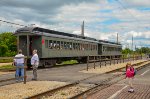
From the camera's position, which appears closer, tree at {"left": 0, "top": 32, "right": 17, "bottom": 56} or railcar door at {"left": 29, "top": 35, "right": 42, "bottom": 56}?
railcar door at {"left": 29, "top": 35, "right": 42, "bottom": 56}

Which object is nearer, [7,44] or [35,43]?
[35,43]

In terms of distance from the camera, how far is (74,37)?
4112cm

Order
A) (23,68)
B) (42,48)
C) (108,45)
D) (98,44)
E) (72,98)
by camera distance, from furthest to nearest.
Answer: (108,45), (98,44), (42,48), (23,68), (72,98)

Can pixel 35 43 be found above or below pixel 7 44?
below

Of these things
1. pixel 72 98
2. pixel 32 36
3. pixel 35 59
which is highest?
pixel 32 36

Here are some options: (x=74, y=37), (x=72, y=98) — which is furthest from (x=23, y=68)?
(x=74, y=37)

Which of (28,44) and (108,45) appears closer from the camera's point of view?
(28,44)

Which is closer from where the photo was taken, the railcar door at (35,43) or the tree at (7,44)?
the railcar door at (35,43)

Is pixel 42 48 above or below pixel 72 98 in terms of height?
above

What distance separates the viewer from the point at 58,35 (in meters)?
35.2

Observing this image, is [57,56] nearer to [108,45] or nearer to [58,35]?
[58,35]

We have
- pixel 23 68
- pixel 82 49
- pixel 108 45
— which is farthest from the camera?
pixel 108 45

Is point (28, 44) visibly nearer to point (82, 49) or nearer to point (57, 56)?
point (57, 56)

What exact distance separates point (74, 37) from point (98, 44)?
12779mm
